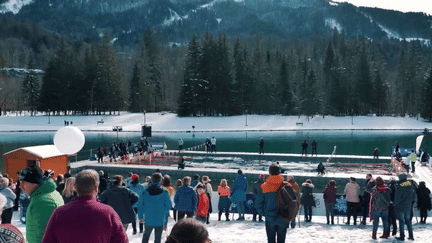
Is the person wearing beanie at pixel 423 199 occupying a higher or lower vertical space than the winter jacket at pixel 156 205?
lower

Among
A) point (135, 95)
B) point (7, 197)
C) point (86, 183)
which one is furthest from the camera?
point (135, 95)

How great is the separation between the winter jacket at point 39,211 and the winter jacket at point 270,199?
319cm

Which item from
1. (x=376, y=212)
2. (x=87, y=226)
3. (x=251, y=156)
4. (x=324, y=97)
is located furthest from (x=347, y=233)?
(x=324, y=97)

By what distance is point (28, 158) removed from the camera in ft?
58.6

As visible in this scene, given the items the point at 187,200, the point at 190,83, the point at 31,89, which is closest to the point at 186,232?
the point at 187,200

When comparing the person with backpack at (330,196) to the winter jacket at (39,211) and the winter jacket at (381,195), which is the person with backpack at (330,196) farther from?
the winter jacket at (39,211)

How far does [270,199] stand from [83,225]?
3823mm

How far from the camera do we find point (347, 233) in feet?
32.8

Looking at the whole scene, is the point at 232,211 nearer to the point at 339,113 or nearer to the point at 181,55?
the point at 339,113

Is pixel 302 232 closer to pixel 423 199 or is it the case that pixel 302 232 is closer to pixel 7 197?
pixel 423 199

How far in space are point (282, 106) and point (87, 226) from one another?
74005mm

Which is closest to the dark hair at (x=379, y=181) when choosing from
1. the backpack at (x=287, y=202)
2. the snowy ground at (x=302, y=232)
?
the snowy ground at (x=302, y=232)

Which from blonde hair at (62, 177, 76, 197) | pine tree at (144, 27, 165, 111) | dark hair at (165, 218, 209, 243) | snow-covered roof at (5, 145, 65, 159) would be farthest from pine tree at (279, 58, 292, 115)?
dark hair at (165, 218, 209, 243)

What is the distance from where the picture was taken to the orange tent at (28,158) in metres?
17.9
